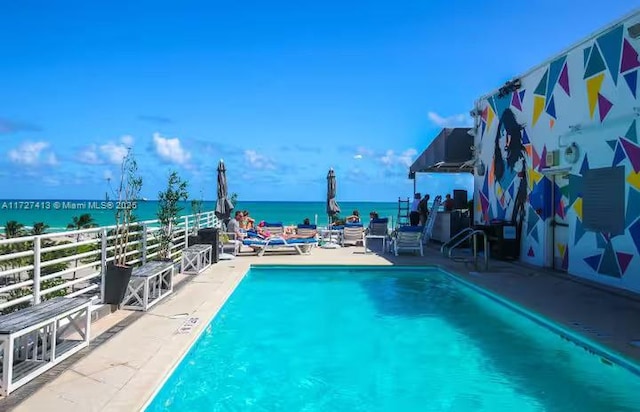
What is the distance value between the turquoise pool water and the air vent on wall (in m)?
4.06

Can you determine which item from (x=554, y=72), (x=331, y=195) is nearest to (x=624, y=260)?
(x=554, y=72)

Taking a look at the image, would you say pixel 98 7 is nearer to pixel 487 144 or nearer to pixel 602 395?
pixel 487 144

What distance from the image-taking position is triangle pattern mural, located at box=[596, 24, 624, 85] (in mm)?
6926

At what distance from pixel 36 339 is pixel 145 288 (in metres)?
1.89

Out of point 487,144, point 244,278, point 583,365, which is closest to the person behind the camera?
point 583,365

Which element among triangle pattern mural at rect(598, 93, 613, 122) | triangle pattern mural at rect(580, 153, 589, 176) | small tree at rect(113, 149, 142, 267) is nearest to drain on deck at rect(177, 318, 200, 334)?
small tree at rect(113, 149, 142, 267)

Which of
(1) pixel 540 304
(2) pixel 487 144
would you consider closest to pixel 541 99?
(2) pixel 487 144

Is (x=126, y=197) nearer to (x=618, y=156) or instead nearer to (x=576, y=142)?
(x=618, y=156)

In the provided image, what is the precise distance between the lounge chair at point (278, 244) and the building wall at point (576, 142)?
455 cm

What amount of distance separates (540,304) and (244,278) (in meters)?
5.02

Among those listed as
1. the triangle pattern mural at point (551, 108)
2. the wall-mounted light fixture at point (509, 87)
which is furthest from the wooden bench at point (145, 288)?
the wall-mounted light fixture at point (509, 87)

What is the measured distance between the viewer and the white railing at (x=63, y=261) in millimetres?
4207

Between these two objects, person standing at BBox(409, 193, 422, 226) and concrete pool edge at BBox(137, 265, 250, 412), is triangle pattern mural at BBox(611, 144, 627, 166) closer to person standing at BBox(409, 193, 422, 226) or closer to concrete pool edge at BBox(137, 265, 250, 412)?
concrete pool edge at BBox(137, 265, 250, 412)

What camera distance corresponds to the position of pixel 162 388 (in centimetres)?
350
